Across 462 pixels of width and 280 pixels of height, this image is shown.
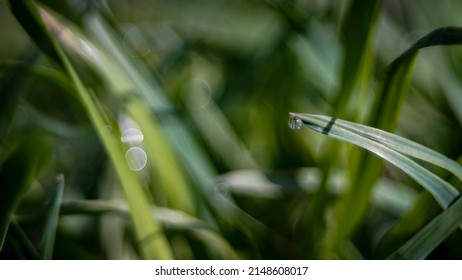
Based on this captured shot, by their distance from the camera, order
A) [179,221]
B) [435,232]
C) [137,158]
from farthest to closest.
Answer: [137,158] < [179,221] < [435,232]

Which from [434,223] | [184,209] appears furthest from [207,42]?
[434,223]

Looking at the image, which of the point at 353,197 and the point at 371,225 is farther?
the point at 371,225

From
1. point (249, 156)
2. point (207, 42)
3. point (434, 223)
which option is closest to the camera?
point (434, 223)

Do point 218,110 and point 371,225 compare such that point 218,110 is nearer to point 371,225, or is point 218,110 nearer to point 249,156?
point 249,156

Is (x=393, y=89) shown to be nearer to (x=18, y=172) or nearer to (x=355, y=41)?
(x=355, y=41)

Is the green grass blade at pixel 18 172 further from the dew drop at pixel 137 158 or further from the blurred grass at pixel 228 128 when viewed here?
the dew drop at pixel 137 158

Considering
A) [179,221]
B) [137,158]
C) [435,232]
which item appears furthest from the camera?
[137,158]

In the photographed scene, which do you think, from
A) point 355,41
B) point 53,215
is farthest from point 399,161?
point 53,215

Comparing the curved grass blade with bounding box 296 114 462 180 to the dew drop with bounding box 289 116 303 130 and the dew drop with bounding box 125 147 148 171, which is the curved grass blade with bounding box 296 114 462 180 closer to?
the dew drop with bounding box 289 116 303 130
